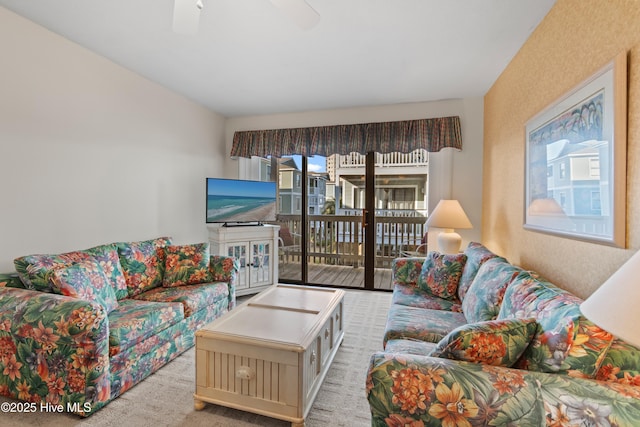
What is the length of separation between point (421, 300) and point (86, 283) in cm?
235

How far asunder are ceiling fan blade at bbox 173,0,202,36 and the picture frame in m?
1.95

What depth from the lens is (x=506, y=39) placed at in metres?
2.24

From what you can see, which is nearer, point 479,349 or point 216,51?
point 479,349

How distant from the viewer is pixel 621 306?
695mm

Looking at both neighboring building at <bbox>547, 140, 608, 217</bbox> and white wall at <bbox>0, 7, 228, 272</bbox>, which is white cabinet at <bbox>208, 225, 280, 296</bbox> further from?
neighboring building at <bbox>547, 140, 608, 217</bbox>

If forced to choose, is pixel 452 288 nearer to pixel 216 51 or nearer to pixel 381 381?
pixel 381 381

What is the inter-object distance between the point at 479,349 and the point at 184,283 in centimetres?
243

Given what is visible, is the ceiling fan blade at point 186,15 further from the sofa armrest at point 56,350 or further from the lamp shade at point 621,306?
the lamp shade at point 621,306

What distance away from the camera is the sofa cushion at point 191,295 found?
91.1 inches

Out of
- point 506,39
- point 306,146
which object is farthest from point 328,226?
point 506,39

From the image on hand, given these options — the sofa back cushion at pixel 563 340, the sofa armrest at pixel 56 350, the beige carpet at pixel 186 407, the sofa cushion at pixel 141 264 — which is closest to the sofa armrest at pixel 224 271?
the sofa cushion at pixel 141 264

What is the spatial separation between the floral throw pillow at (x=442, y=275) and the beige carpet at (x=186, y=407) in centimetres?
→ 78

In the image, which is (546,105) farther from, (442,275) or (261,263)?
(261,263)

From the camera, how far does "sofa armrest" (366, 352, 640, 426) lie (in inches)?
33.9
